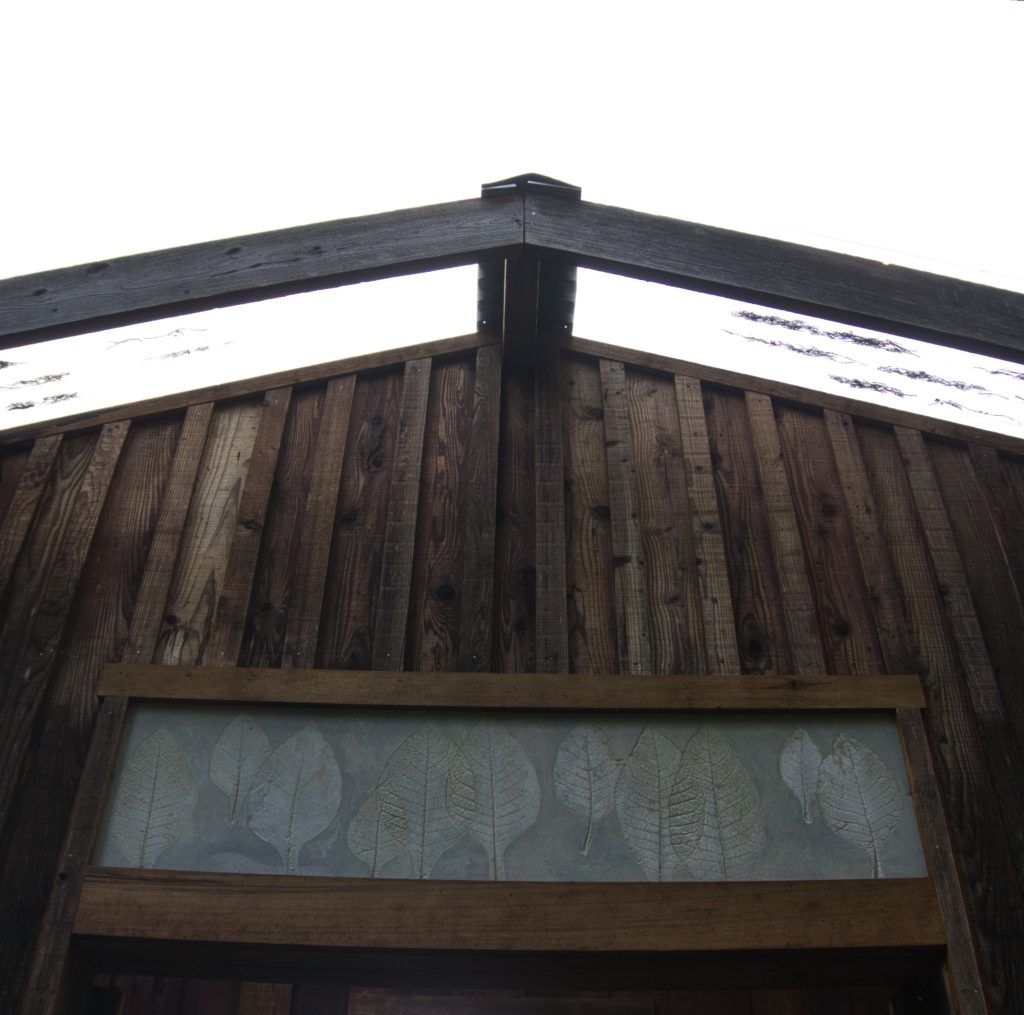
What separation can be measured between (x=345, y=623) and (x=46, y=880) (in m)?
0.91

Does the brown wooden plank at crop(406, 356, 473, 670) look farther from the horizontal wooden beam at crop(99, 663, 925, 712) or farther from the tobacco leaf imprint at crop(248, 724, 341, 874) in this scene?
the tobacco leaf imprint at crop(248, 724, 341, 874)

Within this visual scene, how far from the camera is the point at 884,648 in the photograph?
108 inches

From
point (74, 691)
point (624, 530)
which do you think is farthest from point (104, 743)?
point (624, 530)

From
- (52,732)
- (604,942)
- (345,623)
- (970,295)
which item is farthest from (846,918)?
(52,732)

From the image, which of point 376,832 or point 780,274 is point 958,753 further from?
point 376,832

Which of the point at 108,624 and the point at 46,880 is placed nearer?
the point at 46,880

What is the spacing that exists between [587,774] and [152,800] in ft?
3.42

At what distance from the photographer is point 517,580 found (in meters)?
2.85

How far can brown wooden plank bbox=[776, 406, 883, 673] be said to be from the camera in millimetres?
2736

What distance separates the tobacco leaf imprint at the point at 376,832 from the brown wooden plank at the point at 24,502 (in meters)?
1.20

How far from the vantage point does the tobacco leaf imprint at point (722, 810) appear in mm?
2371

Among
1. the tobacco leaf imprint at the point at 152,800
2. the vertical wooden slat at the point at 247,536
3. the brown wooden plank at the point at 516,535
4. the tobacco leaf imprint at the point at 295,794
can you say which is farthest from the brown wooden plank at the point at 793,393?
the tobacco leaf imprint at the point at 152,800

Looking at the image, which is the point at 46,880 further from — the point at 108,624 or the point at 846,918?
the point at 846,918

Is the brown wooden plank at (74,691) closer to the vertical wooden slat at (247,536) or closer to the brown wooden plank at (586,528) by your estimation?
the vertical wooden slat at (247,536)
